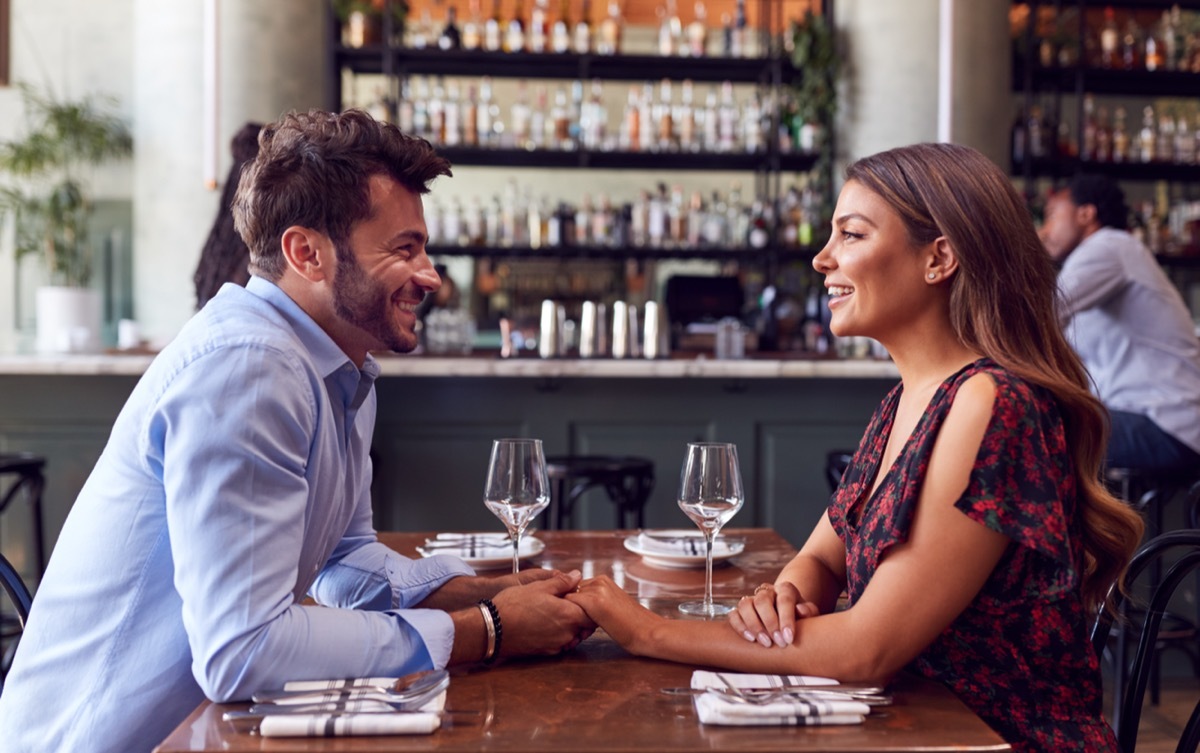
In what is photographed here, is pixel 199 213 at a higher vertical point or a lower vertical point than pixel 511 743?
higher

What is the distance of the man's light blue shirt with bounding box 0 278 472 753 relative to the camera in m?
1.18

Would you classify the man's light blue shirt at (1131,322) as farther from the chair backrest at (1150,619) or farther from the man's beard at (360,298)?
the man's beard at (360,298)

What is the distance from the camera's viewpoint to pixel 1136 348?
402cm

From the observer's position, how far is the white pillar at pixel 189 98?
6309mm

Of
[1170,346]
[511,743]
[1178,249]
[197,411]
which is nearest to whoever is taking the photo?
[511,743]

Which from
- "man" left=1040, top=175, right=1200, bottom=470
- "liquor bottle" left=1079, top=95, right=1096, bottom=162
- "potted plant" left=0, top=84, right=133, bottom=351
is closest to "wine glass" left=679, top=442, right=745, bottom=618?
"man" left=1040, top=175, right=1200, bottom=470

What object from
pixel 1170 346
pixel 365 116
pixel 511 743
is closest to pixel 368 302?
pixel 365 116

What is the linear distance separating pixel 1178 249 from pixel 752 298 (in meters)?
2.59

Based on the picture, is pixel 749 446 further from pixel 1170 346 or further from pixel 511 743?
pixel 511 743

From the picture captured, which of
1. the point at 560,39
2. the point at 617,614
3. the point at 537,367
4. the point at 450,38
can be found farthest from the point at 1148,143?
the point at 617,614

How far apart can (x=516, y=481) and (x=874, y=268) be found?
1.88 feet

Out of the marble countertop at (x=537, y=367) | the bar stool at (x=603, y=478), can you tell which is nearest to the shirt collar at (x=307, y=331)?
the bar stool at (x=603, y=478)

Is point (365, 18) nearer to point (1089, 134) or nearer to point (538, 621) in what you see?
point (1089, 134)

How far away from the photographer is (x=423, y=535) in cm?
214
